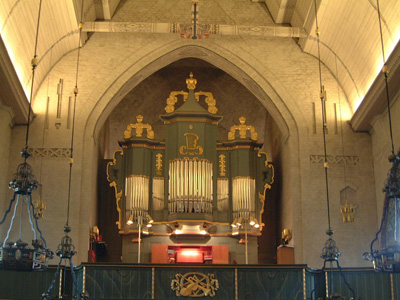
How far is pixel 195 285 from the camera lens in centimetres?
1731

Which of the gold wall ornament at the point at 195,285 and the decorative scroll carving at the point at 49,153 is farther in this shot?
the decorative scroll carving at the point at 49,153

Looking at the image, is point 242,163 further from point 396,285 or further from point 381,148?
point 396,285

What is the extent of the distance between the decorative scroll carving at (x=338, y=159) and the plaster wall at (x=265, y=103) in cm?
11

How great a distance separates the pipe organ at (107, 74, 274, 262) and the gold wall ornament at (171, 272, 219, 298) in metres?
3.88

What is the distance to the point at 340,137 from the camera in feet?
68.9

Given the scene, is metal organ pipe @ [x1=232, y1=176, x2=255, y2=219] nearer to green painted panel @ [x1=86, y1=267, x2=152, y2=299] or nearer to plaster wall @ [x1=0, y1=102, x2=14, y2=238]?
green painted panel @ [x1=86, y1=267, x2=152, y2=299]

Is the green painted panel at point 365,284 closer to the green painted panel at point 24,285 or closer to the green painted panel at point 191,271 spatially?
the green painted panel at point 191,271

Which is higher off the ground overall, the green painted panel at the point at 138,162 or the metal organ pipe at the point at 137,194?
the green painted panel at the point at 138,162

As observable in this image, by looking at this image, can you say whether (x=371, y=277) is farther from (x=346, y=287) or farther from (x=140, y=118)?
(x=140, y=118)

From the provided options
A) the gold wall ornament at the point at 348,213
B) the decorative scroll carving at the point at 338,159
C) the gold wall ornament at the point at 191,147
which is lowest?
the gold wall ornament at the point at 348,213

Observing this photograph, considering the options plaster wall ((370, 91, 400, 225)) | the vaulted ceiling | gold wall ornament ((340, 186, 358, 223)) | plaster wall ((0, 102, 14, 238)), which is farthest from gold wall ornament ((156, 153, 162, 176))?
plaster wall ((370, 91, 400, 225))

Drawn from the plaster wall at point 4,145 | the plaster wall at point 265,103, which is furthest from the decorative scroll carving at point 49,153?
the plaster wall at point 4,145

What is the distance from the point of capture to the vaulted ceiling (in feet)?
59.6

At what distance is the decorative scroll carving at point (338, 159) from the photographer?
20.7 m
